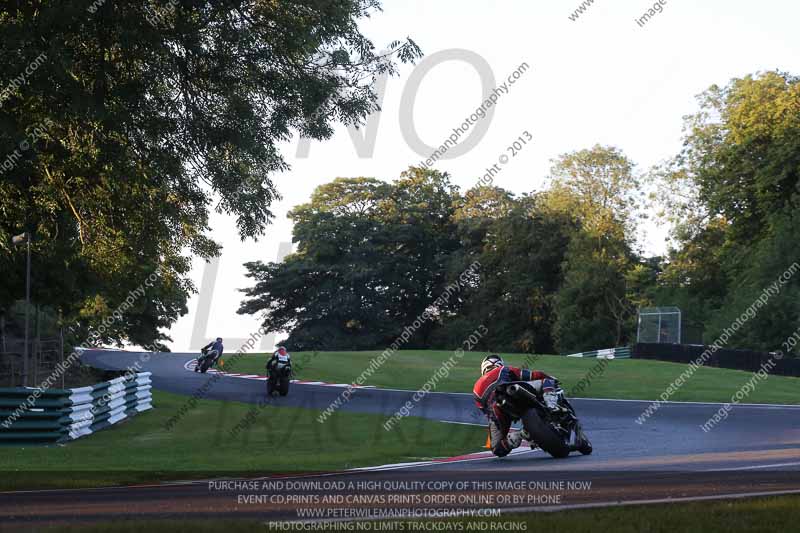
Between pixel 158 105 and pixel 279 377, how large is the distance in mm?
12626

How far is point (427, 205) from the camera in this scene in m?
81.4

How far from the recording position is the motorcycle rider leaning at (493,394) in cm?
1359

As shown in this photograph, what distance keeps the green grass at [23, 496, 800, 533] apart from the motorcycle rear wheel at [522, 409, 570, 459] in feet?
16.4

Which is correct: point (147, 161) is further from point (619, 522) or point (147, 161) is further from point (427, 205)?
point (427, 205)

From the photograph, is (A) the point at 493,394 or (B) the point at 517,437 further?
(A) the point at 493,394

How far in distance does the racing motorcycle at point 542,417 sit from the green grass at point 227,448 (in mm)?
2184

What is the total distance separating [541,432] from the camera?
13.2m

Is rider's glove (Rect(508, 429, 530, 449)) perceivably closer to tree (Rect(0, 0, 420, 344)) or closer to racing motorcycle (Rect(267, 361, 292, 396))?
tree (Rect(0, 0, 420, 344))

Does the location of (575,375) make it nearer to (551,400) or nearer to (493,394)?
(493,394)

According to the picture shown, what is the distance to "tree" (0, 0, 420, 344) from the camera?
1567cm

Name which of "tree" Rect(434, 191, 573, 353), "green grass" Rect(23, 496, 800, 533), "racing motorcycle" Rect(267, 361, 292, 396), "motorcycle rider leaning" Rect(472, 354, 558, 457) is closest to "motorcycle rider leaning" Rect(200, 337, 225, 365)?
"racing motorcycle" Rect(267, 361, 292, 396)

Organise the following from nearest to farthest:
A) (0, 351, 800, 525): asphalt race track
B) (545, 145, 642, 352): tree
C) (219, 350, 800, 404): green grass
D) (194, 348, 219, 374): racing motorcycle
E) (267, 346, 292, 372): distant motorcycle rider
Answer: (0, 351, 800, 525): asphalt race track → (267, 346, 292, 372): distant motorcycle rider → (219, 350, 800, 404): green grass → (194, 348, 219, 374): racing motorcycle → (545, 145, 642, 352): tree

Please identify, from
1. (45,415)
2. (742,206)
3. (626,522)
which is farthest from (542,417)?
(742,206)

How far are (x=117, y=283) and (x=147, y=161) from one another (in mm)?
12136
